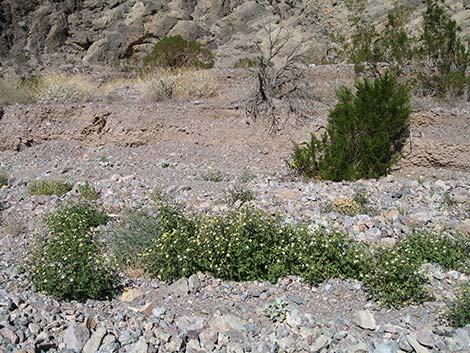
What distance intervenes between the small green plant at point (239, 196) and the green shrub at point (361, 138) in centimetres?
212

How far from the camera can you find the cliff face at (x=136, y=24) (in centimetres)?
2427

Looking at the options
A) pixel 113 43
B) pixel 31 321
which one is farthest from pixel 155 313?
pixel 113 43

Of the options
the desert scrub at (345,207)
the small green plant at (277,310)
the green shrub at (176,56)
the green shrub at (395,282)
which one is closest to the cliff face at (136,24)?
the green shrub at (176,56)

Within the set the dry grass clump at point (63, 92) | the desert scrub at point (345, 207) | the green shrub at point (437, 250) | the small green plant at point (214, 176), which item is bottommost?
the small green plant at point (214, 176)

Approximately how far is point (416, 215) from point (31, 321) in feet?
15.5

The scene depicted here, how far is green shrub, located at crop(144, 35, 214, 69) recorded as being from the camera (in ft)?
59.7

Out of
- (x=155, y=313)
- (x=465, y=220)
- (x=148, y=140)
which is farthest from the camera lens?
(x=148, y=140)

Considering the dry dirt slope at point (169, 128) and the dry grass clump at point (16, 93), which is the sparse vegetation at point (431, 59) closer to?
the dry dirt slope at point (169, 128)

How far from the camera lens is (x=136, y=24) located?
982 inches

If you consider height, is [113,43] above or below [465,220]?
below

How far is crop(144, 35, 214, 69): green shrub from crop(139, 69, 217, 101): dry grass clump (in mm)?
3919

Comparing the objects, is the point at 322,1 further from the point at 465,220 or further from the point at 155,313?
the point at 155,313

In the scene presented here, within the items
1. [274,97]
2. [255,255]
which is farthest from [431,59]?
[255,255]

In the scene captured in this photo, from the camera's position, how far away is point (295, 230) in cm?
569
